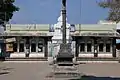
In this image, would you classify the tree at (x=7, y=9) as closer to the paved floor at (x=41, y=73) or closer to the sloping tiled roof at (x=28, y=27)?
the sloping tiled roof at (x=28, y=27)

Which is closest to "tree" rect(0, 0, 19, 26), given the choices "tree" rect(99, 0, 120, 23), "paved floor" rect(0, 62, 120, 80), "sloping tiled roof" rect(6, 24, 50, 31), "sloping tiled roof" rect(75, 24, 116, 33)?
"sloping tiled roof" rect(6, 24, 50, 31)

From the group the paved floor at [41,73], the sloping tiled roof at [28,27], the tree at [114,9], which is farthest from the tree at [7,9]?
the tree at [114,9]

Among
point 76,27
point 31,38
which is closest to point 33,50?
point 31,38

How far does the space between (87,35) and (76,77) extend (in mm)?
39106

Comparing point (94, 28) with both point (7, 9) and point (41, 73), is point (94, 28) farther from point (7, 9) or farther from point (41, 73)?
point (41, 73)

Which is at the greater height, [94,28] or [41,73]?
[94,28]

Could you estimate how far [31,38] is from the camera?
59.4m

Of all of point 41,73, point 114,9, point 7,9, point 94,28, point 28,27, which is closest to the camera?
point 114,9

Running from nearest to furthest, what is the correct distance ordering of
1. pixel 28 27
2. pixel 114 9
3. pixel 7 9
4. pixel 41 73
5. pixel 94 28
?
pixel 114 9
pixel 41 73
pixel 7 9
pixel 94 28
pixel 28 27

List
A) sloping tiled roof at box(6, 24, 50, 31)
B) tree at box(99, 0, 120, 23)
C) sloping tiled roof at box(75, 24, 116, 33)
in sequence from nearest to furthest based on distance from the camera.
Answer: tree at box(99, 0, 120, 23)
sloping tiled roof at box(75, 24, 116, 33)
sloping tiled roof at box(6, 24, 50, 31)

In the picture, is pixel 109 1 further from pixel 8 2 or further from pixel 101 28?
pixel 101 28

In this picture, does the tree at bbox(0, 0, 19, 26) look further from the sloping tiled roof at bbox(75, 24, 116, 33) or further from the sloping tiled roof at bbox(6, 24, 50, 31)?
the sloping tiled roof at bbox(75, 24, 116, 33)

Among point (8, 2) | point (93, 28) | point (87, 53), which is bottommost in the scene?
point (87, 53)

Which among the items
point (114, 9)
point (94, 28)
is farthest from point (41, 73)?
point (94, 28)
